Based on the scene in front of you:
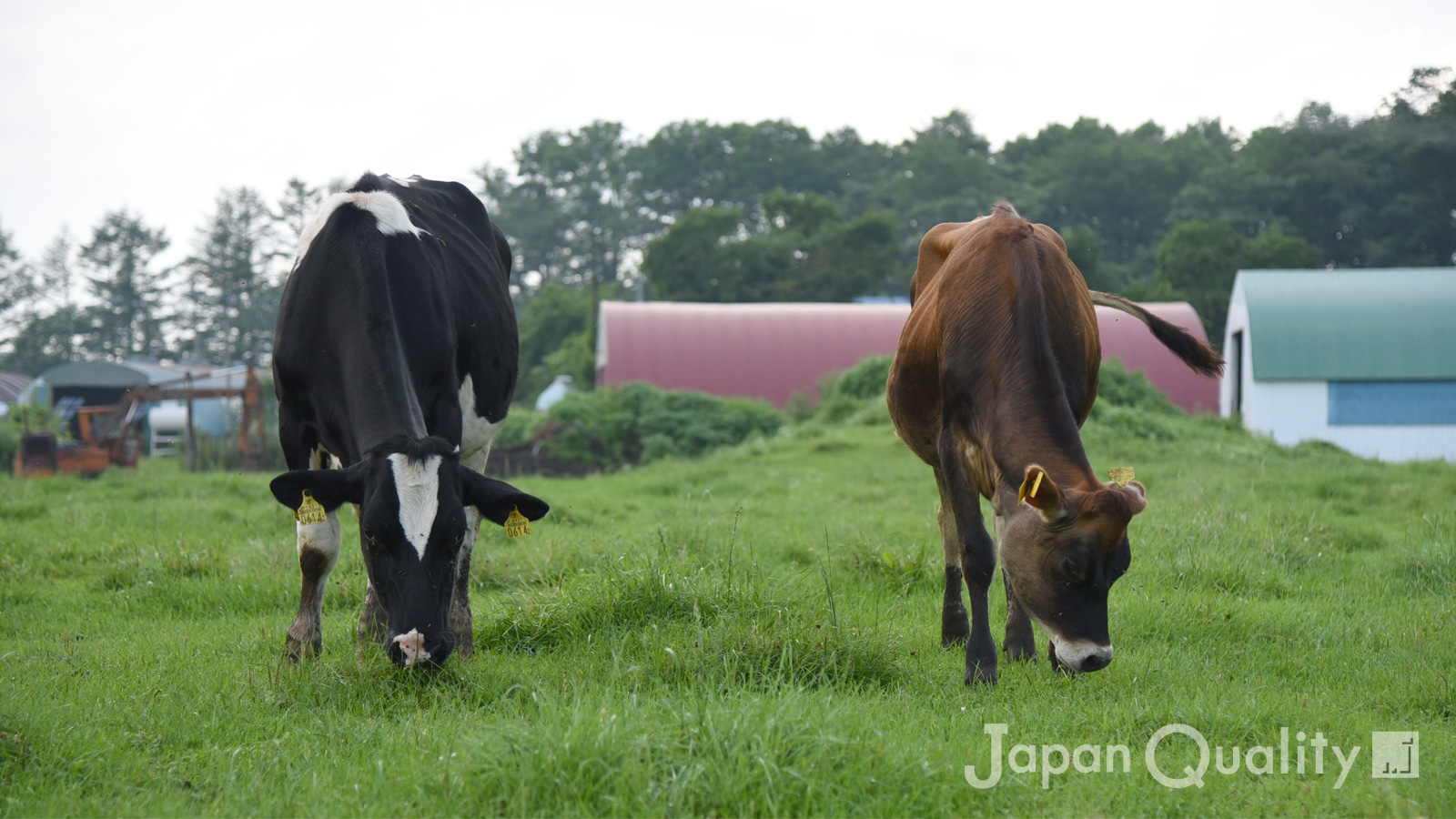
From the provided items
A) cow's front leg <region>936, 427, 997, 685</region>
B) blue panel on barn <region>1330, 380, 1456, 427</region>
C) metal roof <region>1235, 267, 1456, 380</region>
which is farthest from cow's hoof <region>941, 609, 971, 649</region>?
blue panel on barn <region>1330, 380, 1456, 427</region>

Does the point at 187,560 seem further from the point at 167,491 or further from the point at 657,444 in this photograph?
the point at 657,444

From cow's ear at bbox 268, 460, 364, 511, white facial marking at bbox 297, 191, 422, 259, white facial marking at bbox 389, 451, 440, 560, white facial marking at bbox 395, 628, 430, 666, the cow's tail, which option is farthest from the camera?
the cow's tail

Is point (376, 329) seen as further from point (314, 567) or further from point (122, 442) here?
point (122, 442)

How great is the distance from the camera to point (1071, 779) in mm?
3305

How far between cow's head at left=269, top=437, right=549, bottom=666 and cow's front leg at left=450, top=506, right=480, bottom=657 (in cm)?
33

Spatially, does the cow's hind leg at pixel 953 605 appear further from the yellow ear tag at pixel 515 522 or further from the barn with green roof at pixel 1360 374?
the barn with green roof at pixel 1360 374

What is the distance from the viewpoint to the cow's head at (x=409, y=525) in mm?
4031

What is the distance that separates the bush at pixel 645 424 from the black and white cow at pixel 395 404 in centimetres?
1556

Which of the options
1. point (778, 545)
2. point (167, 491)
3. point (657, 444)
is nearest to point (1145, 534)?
point (778, 545)

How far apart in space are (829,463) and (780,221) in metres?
32.1

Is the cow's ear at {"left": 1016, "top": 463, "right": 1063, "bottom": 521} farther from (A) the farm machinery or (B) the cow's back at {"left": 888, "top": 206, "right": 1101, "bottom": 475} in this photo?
(A) the farm machinery

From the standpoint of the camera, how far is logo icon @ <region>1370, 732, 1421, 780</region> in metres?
3.36

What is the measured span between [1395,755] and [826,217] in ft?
141

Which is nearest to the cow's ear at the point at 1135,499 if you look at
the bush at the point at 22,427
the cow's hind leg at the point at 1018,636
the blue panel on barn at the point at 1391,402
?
the cow's hind leg at the point at 1018,636
